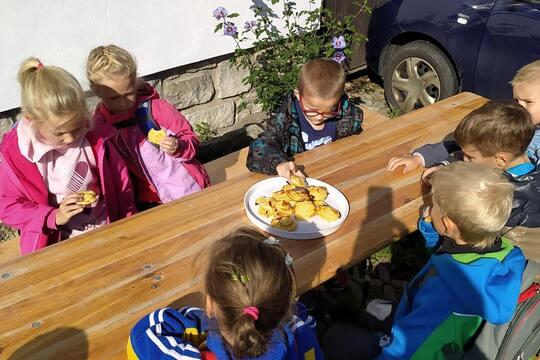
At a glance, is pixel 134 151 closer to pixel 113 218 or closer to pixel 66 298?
pixel 113 218

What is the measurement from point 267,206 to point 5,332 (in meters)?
1.16

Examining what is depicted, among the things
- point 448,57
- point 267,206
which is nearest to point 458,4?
point 448,57

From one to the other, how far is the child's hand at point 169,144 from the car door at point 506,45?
11.0 feet

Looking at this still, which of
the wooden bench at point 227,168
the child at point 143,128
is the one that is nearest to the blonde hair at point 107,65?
the child at point 143,128

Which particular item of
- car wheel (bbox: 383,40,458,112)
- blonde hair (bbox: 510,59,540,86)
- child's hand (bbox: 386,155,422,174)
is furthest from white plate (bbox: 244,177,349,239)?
car wheel (bbox: 383,40,458,112)

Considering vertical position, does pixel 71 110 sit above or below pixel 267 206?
above

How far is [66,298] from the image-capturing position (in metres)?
1.75

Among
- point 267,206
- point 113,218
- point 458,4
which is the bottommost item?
point 113,218

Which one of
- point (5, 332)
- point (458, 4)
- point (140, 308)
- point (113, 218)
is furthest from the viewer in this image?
point (458, 4)

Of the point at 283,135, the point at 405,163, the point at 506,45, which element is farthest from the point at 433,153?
the point at 506,45

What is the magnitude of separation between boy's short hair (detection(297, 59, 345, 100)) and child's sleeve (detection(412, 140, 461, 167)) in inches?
23.8

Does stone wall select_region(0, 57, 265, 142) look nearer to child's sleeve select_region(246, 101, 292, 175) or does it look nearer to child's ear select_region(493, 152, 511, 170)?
child's sleeve select_region(246, 101, 292, 175)

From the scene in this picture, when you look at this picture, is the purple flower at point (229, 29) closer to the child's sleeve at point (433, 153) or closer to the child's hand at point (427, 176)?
the child's sleeve at point (433, 153)

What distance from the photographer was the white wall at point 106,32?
3371 millimetres
